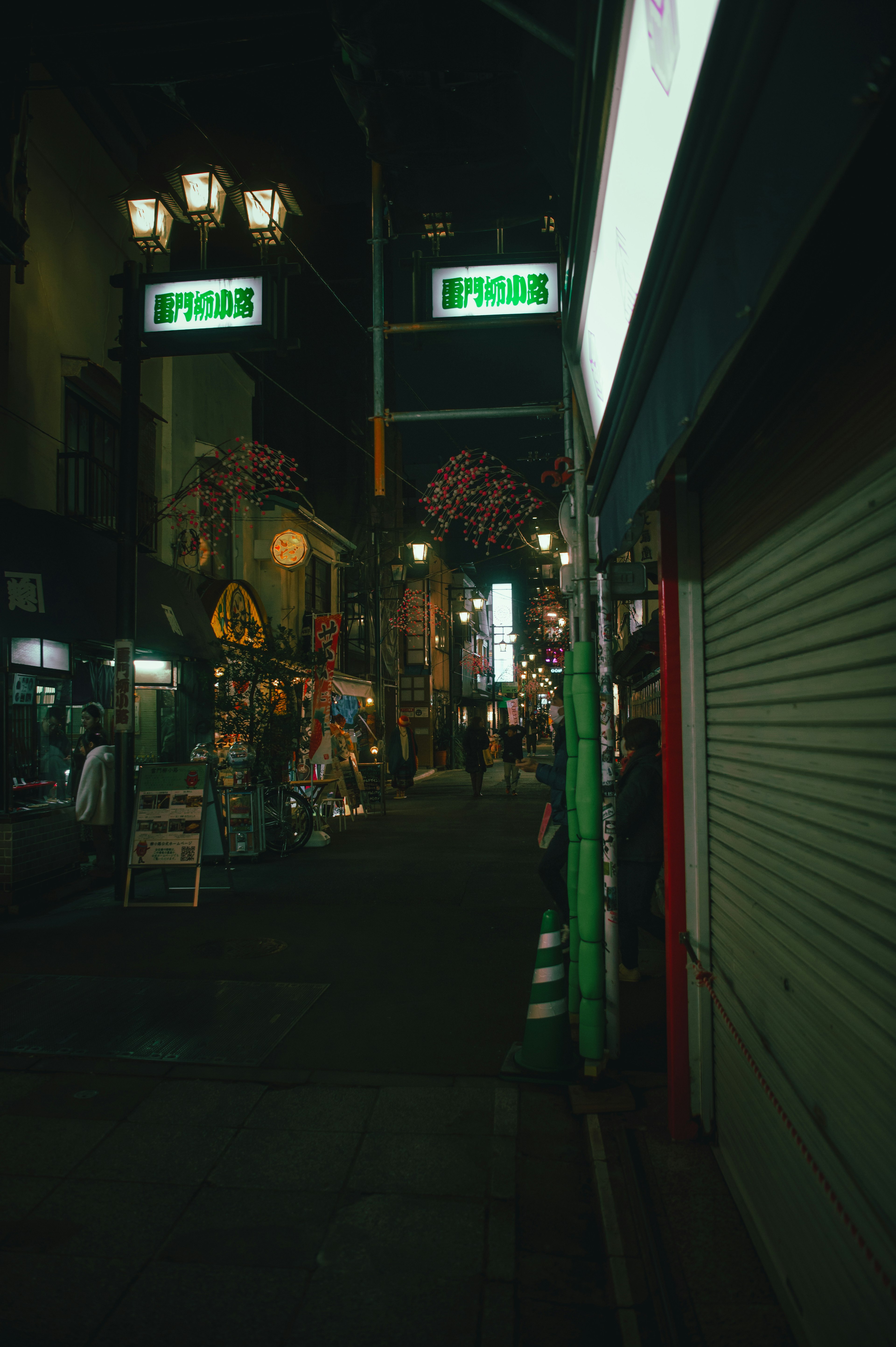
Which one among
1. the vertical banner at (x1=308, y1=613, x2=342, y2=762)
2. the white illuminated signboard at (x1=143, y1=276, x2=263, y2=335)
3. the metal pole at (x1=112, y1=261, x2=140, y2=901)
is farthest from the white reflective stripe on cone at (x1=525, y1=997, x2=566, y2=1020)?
the vertical banner at (x1=308, y1=613, x2=342, y2=762)

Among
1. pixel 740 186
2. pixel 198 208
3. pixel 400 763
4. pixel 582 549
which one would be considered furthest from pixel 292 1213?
pixel 400 763

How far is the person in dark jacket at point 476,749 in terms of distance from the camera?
65.4ft

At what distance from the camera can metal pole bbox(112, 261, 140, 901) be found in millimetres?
9250

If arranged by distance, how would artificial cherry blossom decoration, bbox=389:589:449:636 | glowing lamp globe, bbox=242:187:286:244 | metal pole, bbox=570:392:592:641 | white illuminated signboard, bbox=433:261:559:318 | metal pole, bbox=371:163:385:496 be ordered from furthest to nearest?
artificial cherry blossom decoration, bbox=389:589:449:636, metal pole, bbox=371:163:385:496, glowing lamp globe, bbox=242:187:286:244, white illuminated signboard, bbox=433:261:559:318, metal pole, bbox=570:392:592:641

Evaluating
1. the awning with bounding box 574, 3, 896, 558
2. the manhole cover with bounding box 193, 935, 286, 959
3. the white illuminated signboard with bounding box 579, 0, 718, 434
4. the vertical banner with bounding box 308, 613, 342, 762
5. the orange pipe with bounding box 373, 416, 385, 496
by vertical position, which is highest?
the orange pipe with bounding box 373, 416, 385, 496

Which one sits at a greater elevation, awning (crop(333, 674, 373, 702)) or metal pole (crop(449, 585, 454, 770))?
metal pole (crop(449, 585, 454, 770))

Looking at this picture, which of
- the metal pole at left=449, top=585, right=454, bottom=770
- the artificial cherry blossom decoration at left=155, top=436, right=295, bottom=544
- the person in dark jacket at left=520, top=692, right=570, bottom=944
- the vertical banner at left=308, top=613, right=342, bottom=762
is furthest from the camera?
the metal pole at left=449, top=585, right=454, bottom=770

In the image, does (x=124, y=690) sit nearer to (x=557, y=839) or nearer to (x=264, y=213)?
(x=557, y=839)

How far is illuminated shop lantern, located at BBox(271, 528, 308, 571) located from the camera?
20031 mm

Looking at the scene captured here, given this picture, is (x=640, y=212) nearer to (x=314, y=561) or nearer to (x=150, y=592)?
(x=150, y=592)

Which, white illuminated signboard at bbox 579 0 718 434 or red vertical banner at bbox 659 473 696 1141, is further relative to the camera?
red vertical banner at bbox 659 473 696 1141

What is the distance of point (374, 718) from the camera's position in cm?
2402

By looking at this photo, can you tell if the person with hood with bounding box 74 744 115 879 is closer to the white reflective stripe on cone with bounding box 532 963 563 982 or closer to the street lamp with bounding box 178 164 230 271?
the street lamp with bounding box 178 164 230 271

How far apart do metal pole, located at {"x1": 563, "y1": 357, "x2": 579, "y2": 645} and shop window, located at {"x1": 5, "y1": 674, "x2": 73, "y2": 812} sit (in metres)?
7.12
